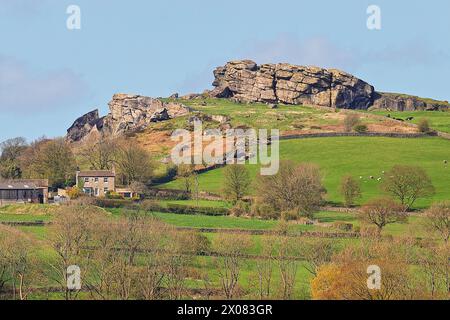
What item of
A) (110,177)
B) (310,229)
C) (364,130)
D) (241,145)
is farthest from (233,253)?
(364,130)

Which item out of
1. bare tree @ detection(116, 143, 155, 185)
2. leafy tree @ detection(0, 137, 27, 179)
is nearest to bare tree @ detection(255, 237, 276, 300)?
bare tree @ detection(116, 143, 155, 185)

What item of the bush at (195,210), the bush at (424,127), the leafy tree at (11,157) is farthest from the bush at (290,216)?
the bush at (424,127)

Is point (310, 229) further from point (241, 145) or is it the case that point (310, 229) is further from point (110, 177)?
point (241, 145)

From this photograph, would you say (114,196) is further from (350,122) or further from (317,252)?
(350,122)

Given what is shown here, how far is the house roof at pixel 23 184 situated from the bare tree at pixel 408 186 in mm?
43287

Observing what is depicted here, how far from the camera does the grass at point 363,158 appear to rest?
126938 millimetres

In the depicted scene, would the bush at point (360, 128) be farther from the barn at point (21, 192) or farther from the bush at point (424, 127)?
the barn at point (21, 192)

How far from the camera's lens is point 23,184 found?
116875mm

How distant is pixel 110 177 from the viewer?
128 metres

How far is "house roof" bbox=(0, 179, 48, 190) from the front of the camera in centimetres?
11469

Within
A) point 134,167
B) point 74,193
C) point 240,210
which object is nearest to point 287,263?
point 240,210

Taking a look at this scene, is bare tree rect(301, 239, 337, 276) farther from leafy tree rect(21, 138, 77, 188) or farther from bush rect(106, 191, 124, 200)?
leafy tree rect(21, 138, 77, 188)
